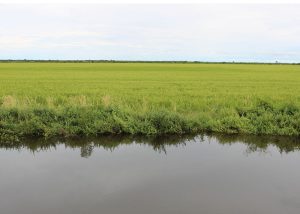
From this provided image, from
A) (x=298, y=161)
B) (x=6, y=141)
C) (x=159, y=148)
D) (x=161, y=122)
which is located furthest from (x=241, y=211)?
(x=6, y=141)

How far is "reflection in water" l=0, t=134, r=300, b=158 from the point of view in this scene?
33.4ft

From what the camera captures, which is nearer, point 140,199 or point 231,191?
point 140,199

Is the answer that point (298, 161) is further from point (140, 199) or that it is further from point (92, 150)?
point (92, 150)

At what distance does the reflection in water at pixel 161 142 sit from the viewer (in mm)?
10195

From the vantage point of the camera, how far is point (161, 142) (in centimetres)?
1082

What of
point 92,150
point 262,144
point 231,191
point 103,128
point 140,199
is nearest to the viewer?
point 140,199

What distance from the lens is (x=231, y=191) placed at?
6.72 meters

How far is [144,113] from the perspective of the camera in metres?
12.4

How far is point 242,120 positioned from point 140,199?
676 cm

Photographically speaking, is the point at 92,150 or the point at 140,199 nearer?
the point at 140,199

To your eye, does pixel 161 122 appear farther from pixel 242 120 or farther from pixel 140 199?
pixel 140 199

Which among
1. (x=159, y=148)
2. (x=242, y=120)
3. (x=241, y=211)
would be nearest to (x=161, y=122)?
(x=159, y=148)

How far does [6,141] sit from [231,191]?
23.3 feet

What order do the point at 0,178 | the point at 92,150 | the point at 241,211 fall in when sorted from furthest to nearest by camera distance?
the point at 92,150 < the point at 0,178 < the point at 241,211
